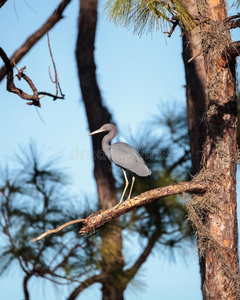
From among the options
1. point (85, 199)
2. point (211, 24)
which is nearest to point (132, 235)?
point (85, 199)

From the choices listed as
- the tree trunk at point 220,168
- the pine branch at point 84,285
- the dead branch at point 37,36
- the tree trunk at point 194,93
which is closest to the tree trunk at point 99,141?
the pine branch at point 84,285

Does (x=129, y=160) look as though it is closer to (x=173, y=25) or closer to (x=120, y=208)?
(x=120, y=208)

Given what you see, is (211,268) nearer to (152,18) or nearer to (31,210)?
(152,18)

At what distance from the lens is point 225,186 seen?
2119 mm

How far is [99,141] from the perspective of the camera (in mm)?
3498

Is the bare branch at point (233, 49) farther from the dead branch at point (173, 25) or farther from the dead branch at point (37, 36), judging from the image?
the dead branch at point (37, 36)

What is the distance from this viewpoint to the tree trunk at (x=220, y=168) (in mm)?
2084

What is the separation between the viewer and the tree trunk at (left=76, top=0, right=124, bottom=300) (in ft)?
10.3

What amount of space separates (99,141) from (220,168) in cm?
151

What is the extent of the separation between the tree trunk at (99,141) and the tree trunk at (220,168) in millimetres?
1049

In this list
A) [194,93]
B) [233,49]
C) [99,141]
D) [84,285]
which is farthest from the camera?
[99,141]

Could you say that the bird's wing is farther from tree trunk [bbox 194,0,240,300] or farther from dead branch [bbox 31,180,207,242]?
tree trunk [bbox 194,0,240,300]

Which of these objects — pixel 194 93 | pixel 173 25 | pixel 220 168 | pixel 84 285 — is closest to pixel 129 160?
pixel 220 168

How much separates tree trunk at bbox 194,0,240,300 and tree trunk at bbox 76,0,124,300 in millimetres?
1049
